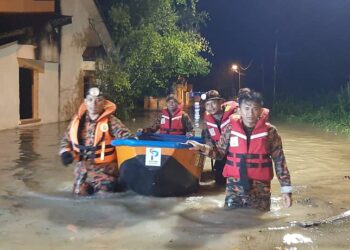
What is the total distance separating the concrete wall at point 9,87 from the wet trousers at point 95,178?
386 inches

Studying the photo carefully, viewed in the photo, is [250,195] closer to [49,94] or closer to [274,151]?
[274,151]

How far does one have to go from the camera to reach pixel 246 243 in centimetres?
543

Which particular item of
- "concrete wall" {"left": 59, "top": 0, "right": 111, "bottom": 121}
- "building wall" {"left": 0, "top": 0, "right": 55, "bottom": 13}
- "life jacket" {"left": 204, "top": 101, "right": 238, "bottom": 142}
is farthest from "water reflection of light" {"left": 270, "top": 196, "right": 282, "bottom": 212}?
"concrete wall" {"left": 59, "top": 0, "right": 111, "bottom": 121}

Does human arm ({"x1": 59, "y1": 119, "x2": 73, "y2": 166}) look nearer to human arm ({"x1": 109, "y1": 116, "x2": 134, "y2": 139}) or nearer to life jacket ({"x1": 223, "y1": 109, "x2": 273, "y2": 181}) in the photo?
human arm ({"x1": 109, "y1": 116, "x2": 134, "y2": 139})

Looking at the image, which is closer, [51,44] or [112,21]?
[51,44]

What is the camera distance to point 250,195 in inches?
246

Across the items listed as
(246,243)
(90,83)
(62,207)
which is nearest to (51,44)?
(90,83)

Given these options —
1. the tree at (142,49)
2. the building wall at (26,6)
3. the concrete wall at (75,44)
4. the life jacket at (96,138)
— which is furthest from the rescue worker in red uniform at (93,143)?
the tree at (142,49)

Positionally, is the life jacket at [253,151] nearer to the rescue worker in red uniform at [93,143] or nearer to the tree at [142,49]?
the rescue worker in red uniform at [93,143]

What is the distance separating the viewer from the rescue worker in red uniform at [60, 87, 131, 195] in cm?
717

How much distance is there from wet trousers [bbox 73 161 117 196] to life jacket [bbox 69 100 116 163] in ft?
0.63

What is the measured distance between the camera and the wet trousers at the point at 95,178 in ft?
24.4

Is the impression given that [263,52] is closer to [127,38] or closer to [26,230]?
[127,38]

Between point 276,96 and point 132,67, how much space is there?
12.9 m
